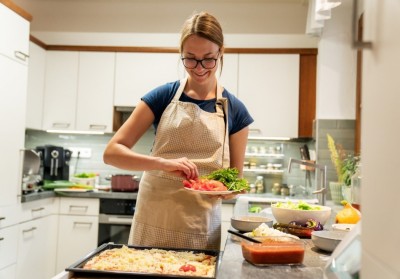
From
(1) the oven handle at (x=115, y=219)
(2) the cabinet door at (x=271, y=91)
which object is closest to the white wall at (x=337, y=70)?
(2) the cabinet door at (x=271, y=91)

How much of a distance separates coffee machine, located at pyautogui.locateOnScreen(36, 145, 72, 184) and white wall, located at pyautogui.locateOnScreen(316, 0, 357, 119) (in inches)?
94.4

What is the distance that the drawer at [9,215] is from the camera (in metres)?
2.66

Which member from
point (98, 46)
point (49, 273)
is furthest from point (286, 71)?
point (49, 273)

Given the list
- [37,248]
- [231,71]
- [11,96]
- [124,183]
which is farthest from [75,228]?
[231,71]

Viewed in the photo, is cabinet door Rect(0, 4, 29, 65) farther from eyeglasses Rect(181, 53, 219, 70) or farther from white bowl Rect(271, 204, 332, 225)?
white bowl Rect(271, 204, 332, 225)

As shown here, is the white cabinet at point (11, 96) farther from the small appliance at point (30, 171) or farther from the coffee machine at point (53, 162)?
the coffee machine at point (53, 162)

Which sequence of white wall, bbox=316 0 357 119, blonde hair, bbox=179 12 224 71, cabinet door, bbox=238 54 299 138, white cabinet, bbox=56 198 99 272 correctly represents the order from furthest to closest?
1. cabinet door, bbox=238 54 299 138
2. white cabinet, bbox=56 198 99 272
3. white wall, bbox=316 0 357 119
4. blonde hair, bbox=179 12 224 71

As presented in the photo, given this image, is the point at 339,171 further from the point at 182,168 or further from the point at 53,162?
the point at 53,162

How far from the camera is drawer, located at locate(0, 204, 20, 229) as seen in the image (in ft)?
8.73

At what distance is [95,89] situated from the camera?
12.5 feet

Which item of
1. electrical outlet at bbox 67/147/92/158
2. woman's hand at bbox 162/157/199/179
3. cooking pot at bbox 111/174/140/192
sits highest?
electrical outlet at bbox 67/147/92/158

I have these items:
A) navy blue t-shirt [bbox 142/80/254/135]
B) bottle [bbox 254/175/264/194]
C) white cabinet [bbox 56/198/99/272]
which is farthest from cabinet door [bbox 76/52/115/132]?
navy blue t-shirt [bbox 142/80/254/135]

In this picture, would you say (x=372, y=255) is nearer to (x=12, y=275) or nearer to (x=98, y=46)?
(x=12, y=275)

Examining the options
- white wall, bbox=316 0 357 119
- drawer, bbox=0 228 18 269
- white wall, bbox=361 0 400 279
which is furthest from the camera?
white wall, bbox=316 0 357 119
